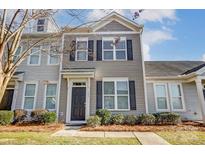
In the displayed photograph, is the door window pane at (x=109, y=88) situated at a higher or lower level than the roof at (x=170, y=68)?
lower

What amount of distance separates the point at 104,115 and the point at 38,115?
3143 millimetres

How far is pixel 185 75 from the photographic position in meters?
9.63

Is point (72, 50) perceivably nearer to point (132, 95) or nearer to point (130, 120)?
point (132, 95)

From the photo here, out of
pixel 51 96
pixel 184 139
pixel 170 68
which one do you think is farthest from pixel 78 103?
pixel 170 68

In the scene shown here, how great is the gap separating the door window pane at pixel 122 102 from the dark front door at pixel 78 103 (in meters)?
1.75

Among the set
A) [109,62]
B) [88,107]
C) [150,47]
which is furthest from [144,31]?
[88,107]

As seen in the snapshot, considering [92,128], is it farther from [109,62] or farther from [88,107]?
[109,62]

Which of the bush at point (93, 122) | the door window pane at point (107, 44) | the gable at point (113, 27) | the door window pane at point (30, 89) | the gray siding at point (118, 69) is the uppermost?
the gable at point (113, 27)

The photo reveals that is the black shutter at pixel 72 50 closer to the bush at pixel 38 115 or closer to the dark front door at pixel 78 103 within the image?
the dark front door at pixel 78 103

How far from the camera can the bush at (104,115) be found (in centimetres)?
820

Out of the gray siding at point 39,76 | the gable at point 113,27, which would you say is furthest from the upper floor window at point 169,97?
the gray siding at point 39,76

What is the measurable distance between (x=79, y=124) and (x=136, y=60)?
440 cm

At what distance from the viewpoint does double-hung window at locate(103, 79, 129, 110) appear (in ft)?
29.3

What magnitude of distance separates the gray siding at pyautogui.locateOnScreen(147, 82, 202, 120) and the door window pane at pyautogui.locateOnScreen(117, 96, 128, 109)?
1.61m
